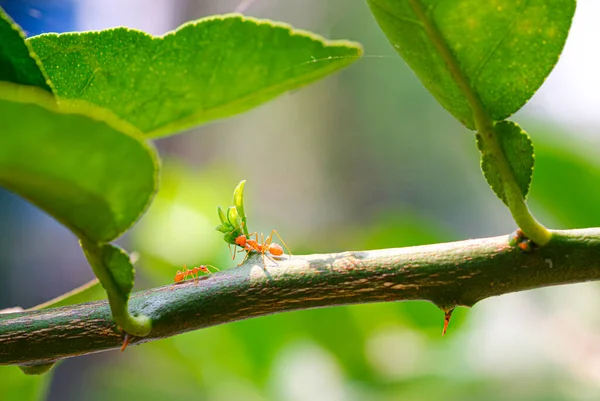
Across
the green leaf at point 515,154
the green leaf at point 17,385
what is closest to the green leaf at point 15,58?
the green leaf at point 515,154

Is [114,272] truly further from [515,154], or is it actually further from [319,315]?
[319,315]

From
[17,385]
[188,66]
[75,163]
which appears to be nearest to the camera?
[75,163]

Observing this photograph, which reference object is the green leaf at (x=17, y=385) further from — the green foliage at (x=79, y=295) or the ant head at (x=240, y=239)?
the ant head at (x=240, y=239)

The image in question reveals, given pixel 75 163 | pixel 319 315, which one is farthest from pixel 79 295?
pixel 319 315

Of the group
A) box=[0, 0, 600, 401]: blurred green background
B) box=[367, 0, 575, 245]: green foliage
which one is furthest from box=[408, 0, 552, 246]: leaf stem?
box=[0, 0, 600, 401]: blurred green background

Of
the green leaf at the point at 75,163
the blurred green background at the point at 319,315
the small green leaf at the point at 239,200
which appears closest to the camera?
the green leaf at the point at 75,163

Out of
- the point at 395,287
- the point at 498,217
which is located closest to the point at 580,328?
the point at 498,217
